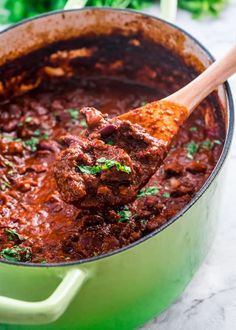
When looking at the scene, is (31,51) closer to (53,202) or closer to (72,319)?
(53,202)

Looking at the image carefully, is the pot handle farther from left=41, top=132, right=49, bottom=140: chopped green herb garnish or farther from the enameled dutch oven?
left=41, top=132, right=49, bottom=140: chopped green herb garnish

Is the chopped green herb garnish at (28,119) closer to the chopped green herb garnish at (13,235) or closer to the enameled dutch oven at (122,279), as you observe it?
the chopped green herb garnish at (13,235)

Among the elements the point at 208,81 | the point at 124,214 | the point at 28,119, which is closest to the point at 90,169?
the point at 124,214

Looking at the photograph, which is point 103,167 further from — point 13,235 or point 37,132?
point 37,132

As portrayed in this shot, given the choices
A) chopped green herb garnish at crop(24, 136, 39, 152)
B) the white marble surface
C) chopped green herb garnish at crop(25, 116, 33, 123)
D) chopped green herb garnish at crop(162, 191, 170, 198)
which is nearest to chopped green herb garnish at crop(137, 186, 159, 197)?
chopped green herb garnish at crop(162, 191, 170, 198)

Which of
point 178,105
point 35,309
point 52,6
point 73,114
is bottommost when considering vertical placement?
point 35,309

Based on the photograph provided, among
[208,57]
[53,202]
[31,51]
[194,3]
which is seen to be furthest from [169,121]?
[194,3]
